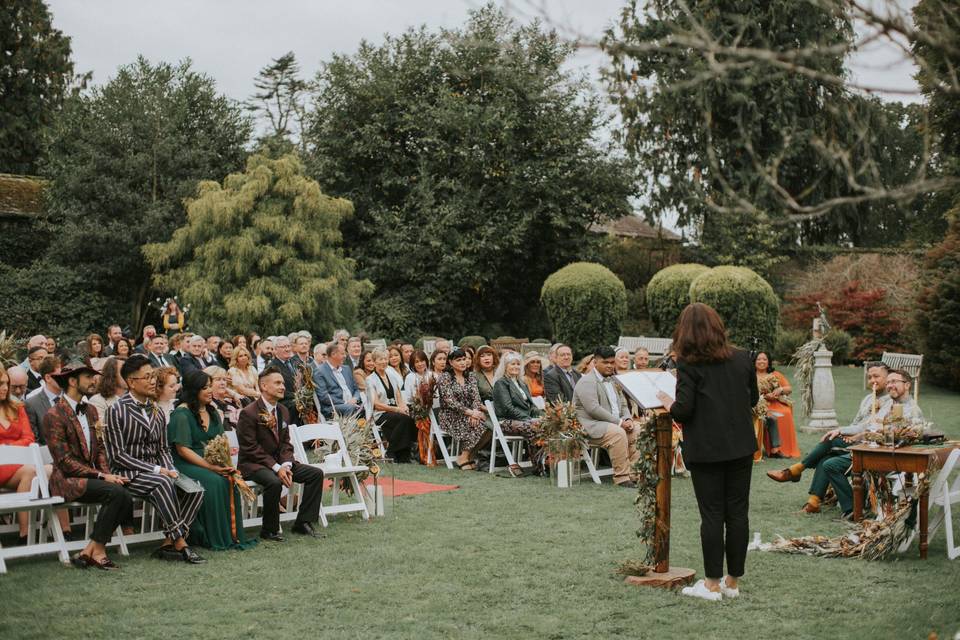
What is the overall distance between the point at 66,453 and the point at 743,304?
1887 centimetres

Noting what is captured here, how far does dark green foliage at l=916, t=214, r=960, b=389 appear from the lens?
73.0ft

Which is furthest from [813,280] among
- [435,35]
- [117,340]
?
[117,340]

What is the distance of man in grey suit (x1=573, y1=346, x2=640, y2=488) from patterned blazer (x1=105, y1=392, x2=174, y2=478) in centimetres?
524

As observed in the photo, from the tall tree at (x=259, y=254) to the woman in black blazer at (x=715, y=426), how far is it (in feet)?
59.8

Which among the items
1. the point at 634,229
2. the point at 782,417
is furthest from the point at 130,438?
the point at 634,229

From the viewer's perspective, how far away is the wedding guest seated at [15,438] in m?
7.33

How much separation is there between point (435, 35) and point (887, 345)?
16364 millimetres

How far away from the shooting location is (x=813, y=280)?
2988 centimetres

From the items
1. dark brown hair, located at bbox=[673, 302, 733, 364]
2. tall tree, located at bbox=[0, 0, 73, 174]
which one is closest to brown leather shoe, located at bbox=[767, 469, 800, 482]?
dark brown hair, located at bbox=[673, 302, 733, 364]

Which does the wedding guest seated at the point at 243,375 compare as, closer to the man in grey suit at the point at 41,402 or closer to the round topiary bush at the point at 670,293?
the man in grey suit at the point at 41,402

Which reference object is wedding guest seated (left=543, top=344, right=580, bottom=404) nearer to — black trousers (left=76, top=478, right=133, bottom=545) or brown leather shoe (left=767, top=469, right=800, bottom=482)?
brown leather shoe (left=767, top=469, right=800, bottom=482)

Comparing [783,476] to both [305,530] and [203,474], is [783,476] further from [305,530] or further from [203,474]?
[203,474]

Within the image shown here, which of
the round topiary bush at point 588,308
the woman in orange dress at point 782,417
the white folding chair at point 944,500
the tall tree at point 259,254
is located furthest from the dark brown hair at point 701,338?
the round topiary bush at point 588,308

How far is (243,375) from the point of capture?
12.1 metres
